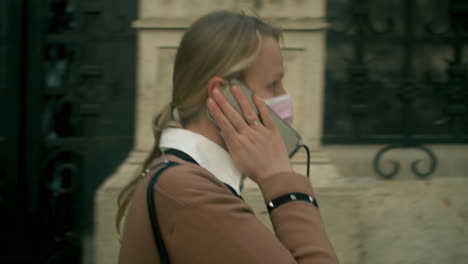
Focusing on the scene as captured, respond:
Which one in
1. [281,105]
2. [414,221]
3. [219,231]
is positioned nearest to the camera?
[219,231]

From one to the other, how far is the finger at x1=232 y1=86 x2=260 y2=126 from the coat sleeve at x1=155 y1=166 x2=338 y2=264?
0.65ft

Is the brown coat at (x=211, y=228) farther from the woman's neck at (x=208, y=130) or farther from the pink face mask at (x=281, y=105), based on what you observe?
the pink face mask at (x=281, y=105)

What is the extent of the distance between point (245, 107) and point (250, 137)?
0.08 meters

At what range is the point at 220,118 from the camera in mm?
1431

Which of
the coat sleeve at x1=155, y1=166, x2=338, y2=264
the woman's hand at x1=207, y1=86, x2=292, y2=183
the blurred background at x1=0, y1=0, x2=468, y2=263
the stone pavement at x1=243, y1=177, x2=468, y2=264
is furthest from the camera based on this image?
the blurred background at x1=0, y1=0, x2=468, y2=263

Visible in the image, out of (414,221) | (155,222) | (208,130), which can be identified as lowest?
(414,221)

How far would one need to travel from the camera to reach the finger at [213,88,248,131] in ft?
4.67

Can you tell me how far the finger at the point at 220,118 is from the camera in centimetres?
143

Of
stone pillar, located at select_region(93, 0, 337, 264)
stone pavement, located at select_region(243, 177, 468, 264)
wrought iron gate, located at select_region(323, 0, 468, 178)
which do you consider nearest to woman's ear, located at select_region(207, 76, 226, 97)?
stone pillar, located at select_region(93, 0, 337, 264)

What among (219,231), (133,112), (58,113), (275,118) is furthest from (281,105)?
(58,113)

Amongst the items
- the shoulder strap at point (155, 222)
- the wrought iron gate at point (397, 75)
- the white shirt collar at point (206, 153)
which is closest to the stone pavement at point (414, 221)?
the wrought iron gate at point (397, 75)

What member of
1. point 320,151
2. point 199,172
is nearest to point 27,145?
point 320,151

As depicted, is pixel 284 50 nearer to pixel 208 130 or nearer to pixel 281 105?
pixel 281 105

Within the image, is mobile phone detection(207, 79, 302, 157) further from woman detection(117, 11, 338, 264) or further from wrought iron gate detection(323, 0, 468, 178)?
wrought iron gate detection(323, 0, 468, 178)
